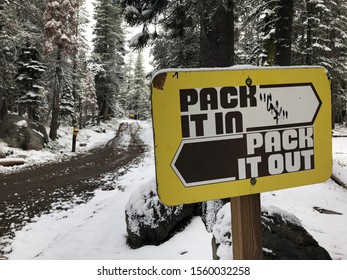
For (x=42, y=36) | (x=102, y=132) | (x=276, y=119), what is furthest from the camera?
(x=102, y=132)

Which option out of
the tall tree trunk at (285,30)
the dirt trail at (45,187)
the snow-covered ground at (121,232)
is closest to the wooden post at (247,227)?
the snow-covered ground at (121,232)

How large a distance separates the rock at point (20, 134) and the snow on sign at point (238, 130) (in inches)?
590

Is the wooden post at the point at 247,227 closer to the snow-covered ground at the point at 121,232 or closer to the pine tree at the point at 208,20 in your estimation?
the snow-covered ground at the point at 121,232

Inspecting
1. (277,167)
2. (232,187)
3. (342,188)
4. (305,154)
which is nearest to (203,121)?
(232,187)

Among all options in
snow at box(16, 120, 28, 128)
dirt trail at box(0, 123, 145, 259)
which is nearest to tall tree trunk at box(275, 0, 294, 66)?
dirt trail at box(0, 123, 145, 259)

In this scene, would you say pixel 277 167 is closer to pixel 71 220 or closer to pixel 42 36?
pixel 71 220

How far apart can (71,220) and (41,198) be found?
1.83 m

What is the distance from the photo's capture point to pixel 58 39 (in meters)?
16.6

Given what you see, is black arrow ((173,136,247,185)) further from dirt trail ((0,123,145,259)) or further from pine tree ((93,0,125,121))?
pine tree ((93,0,125,121))

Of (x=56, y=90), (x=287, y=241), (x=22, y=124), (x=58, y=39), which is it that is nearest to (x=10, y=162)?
(x=22, y=124)

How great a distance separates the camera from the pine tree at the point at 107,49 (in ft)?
101

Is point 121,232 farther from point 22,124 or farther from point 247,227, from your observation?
point 22,124

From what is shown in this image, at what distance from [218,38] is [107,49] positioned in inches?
1171

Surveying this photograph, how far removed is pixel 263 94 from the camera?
1.47m
